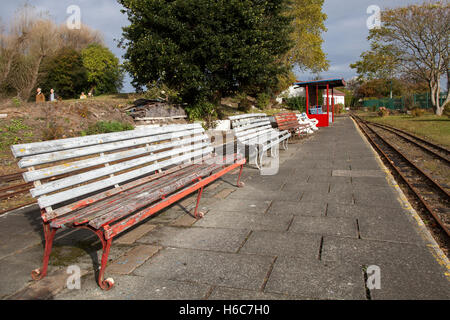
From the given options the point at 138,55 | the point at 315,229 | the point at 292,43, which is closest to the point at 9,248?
the point at 315,229

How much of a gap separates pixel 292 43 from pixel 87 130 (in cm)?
1382

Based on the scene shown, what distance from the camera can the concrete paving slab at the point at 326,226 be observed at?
3.30 metres

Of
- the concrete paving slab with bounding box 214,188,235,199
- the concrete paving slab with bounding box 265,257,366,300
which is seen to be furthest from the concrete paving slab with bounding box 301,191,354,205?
the concrete paving slab with bounding box 265,257,366,300

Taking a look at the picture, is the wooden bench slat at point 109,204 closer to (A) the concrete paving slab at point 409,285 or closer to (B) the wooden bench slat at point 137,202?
(B) the wooden bench slat at point 137,202

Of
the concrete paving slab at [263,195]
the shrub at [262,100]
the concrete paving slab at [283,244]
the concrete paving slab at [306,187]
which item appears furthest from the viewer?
the shrub at [262,100]

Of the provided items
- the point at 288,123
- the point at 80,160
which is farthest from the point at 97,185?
the point at 288,123

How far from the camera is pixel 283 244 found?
3.06 m

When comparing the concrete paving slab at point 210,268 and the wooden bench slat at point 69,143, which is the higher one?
the wooden bench slat at point 69,143

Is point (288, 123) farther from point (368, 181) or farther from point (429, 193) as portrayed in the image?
point (429, 193)

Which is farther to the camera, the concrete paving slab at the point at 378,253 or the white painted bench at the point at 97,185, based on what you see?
the concrete paving slab at the point at 378,253

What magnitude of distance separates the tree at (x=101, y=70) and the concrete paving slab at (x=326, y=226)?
32133mm

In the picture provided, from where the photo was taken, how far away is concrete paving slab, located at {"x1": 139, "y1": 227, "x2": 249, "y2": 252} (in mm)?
3092

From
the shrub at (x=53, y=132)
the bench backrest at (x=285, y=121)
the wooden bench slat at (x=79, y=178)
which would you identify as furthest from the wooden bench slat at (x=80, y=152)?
the shrub at (x=53, y=132)
